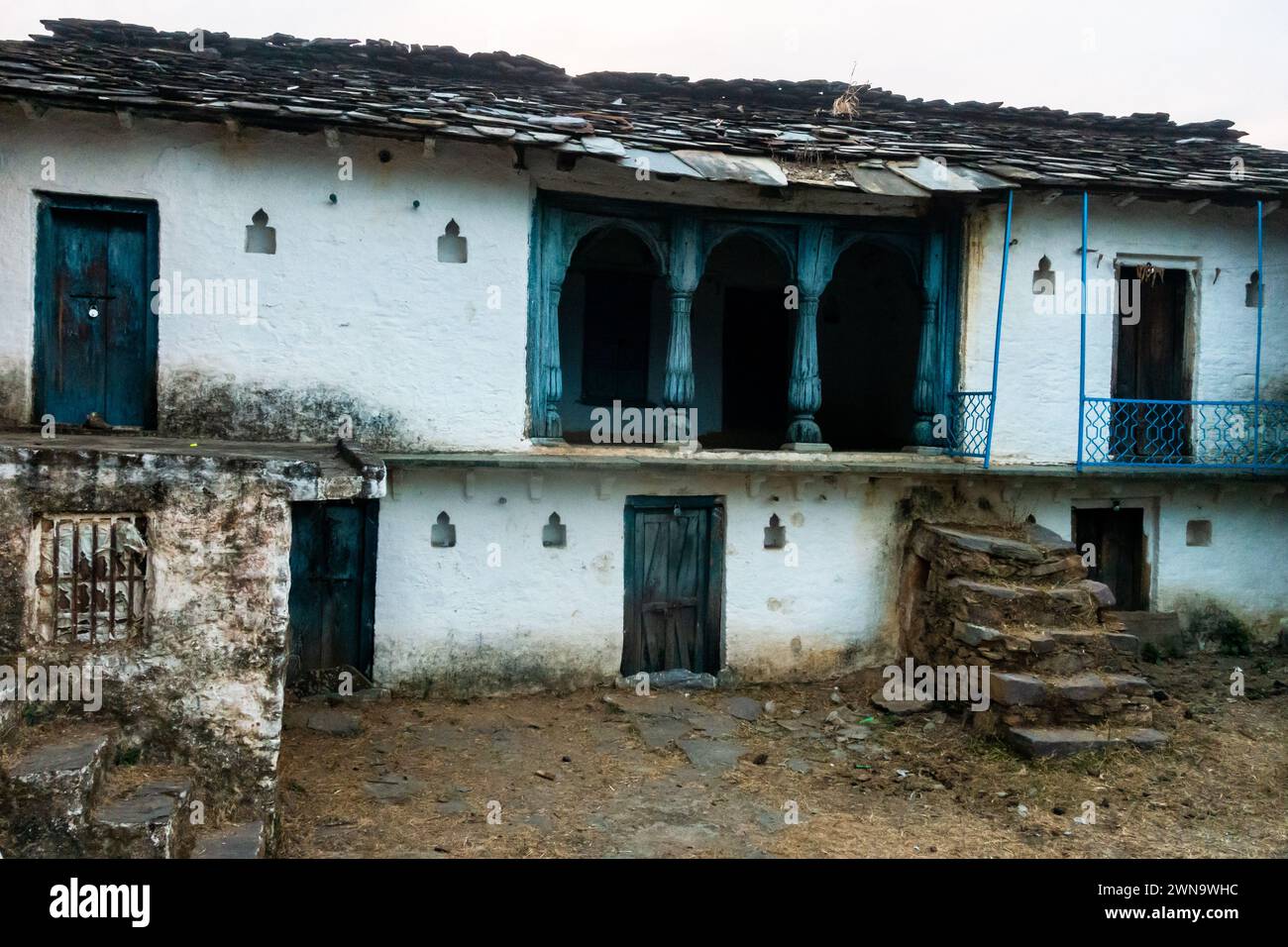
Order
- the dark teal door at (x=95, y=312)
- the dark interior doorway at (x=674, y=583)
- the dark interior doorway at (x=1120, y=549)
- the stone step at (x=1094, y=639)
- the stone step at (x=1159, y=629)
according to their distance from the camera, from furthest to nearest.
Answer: the dark interior doorway at (x=1120, y=549) → the stone step at (x=1159, y=629) → the dark interior doorway at (x=674, y=583) → the stone step at (x=1094, y=639) → the dark teal door at (x=95, y=312)

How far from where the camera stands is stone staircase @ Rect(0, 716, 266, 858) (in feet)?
15.0

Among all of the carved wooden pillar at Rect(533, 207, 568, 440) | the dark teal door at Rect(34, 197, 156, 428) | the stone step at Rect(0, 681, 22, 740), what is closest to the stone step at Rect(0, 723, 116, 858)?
the stone step at Rect(0, 681, 22, 740)

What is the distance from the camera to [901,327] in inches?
486

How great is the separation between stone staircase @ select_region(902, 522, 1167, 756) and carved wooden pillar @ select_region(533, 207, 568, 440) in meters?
3.66

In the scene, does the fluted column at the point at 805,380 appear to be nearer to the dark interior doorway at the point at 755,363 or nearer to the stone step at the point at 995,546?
the stone step at the point at 995,546

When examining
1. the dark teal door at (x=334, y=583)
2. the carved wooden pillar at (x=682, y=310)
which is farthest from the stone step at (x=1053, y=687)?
the dark teal door at (x=334, y=583)

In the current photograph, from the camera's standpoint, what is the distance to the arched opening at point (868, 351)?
40.0ft

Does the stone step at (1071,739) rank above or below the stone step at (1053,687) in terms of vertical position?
below

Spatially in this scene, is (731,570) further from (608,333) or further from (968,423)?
(608,333)

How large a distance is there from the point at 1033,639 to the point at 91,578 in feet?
21.6

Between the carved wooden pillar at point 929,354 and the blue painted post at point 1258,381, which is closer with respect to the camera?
the blue painted post at point 1258,381

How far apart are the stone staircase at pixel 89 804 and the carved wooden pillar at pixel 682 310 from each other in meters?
5.46
